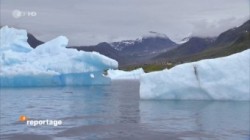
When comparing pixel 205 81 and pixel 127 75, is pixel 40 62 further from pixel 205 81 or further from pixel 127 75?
pixel 127 75

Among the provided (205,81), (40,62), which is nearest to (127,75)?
(40,62)

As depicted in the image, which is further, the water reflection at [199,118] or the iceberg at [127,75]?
the iceberg at [127,75]

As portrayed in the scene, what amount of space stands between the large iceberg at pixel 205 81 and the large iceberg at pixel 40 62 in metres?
15.8

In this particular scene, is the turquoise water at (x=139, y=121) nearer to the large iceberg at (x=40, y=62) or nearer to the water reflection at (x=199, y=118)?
the water reflection at (x=199, y=118)

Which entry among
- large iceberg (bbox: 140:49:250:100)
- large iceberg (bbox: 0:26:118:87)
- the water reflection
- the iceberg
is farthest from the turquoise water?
the iceberg

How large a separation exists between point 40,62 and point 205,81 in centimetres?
2656

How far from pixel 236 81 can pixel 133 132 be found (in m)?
12.4

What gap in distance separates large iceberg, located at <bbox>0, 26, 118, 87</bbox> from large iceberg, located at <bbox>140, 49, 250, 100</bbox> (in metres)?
15.8

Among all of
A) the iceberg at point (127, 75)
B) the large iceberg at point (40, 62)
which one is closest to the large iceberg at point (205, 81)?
the large iceberg at point (40, 62)

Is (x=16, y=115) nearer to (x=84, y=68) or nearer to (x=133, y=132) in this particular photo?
(x=133, y=132)

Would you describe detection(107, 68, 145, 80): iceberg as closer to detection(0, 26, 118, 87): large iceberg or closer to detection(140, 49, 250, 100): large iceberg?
detection(0, 26, 118, 87): large iceberg

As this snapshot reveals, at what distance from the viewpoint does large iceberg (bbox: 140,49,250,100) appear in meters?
28.2

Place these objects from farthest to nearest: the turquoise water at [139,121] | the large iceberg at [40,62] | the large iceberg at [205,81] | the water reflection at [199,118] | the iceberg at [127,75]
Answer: the iceberg at [127,75] → the large iceberg at [40,62] → the large iceberg at [205,81] → the water reflection at [199,118] → the turquoise water at [139,121]

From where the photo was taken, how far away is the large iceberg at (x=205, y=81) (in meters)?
28.2
